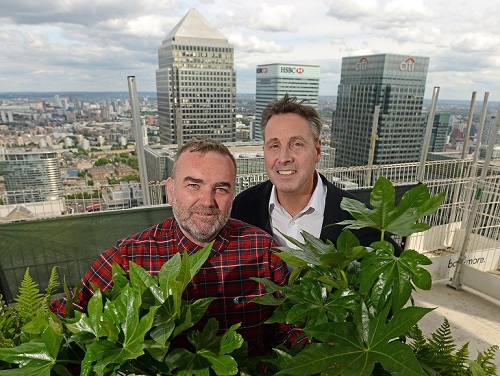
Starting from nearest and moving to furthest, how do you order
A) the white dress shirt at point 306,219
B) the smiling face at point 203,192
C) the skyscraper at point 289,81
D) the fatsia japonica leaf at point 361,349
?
the fatsia japonica leaf at point 361,349, the smiling face at point 203,192, the white dress shirt at point 306,219, the skyscraper at point 289,81

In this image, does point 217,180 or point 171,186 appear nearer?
point 217,180

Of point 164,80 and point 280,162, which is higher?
point 164,80

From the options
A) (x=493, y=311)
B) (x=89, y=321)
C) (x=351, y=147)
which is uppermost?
(x=89, y=321)

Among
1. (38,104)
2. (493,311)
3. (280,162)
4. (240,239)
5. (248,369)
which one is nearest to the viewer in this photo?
(248,369)

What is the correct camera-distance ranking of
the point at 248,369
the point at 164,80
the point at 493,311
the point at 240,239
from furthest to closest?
1. the point at 164,80
2. the point at 493,311
3. the point at 240,239
4. the point at 248,369

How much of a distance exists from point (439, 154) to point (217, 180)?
466 centimetres

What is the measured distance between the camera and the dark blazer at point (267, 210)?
5.22ft

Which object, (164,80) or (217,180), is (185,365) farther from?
(164,80)

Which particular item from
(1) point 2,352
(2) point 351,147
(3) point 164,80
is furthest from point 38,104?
(1) point 2,352

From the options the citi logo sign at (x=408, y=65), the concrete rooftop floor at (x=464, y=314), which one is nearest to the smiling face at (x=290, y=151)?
the concrete rooftop floor at (x=464, y=314)

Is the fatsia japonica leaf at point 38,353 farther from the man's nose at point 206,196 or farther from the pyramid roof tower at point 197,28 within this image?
the pyramid roof tower at point 197,28

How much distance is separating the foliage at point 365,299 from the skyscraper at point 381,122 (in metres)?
4.40

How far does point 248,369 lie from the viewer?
0.62 meters

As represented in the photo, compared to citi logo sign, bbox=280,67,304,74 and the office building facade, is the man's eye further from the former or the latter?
citi logo sign, bbox=280,67,304,74
